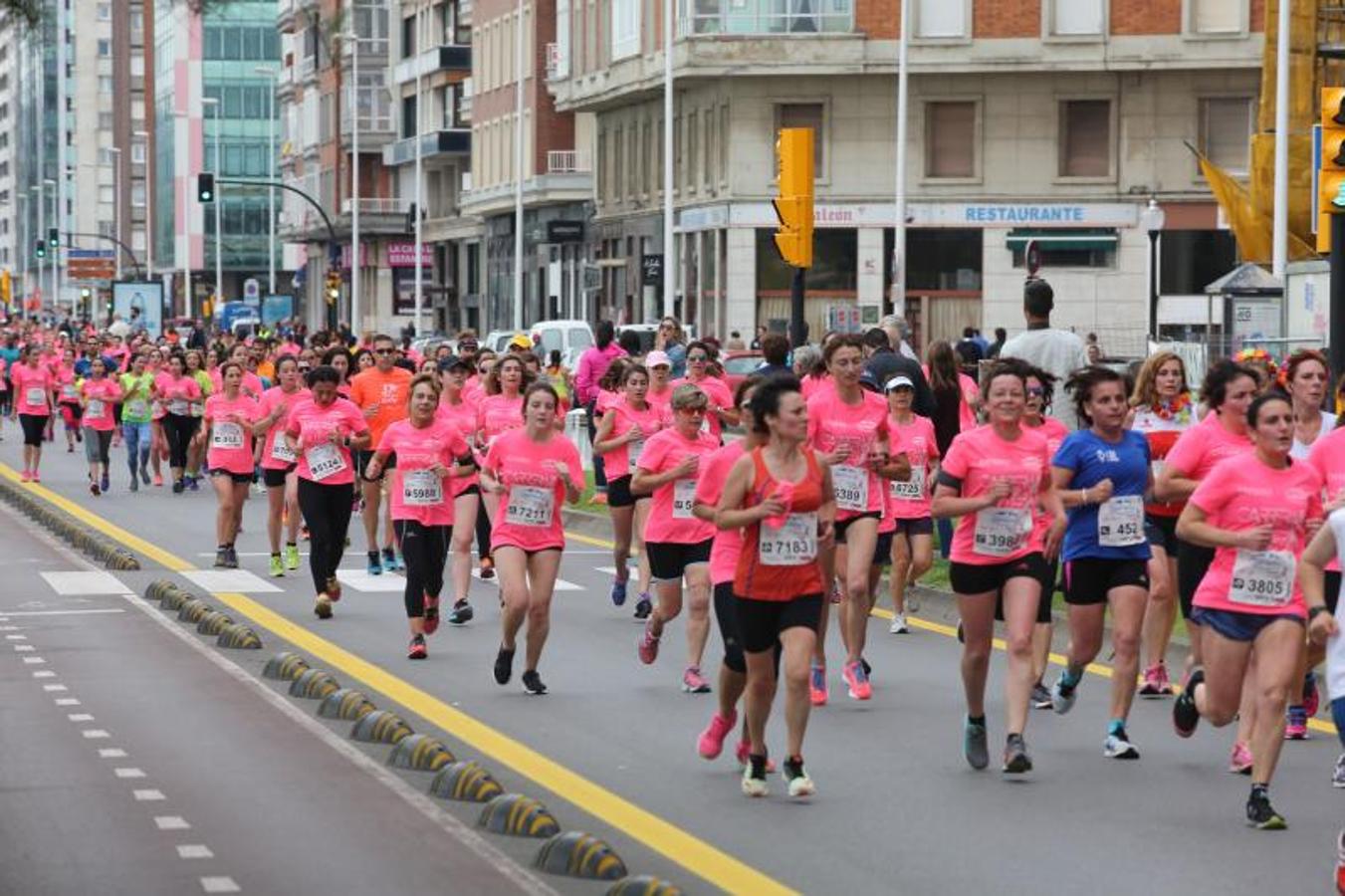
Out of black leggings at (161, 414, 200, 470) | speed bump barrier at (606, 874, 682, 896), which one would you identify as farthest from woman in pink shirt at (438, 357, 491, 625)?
black leggings at (161, 414, 200, 470)

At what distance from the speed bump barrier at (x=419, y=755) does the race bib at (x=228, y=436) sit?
38.9ft

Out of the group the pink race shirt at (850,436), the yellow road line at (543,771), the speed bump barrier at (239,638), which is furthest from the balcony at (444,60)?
the pink race shirt at (850,436)

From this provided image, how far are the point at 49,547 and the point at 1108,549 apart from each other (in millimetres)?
15642

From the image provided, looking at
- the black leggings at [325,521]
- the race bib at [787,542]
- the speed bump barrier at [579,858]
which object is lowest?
the speed bump barrier at [579,858]

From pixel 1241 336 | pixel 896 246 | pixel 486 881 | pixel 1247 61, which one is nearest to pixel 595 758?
pixel 486 881

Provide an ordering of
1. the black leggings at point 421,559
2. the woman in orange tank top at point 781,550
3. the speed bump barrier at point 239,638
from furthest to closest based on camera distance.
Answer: the speed bump barrier at point 239,638
the black leggings at point 421,559
the woman in orange tank top at point 781,550

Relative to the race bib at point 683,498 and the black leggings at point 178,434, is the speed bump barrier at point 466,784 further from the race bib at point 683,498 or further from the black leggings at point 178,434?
the black leggings at point 178,434

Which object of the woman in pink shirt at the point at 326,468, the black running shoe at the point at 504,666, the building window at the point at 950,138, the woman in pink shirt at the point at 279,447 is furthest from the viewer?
the building window at the point at 950,138

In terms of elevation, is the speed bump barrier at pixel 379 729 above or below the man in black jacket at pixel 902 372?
below

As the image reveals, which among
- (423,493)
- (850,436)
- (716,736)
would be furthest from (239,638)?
(716,736)

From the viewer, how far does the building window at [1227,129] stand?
6019 centimetres

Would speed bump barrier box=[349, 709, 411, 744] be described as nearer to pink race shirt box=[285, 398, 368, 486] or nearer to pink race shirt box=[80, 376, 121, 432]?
pink race shirt box=[285, 398, 368, 486]

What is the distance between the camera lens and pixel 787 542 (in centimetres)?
1125

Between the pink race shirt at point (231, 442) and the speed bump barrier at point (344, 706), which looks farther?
the pink race shirt at point (231, 442)
